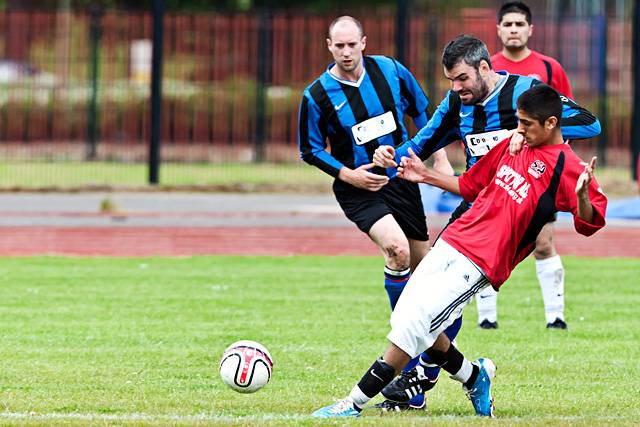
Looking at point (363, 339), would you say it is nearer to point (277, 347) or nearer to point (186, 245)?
point (277, 347)

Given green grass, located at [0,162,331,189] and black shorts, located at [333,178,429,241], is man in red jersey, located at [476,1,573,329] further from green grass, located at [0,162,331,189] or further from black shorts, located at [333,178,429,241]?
green grass, located at [0,162,331,189]

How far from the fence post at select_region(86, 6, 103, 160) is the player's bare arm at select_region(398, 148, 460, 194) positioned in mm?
16378

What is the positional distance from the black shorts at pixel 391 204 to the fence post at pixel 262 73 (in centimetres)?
1528

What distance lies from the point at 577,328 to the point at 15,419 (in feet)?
16.2

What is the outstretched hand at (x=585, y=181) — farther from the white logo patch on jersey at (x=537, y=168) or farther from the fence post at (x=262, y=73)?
the fence post at (x=262, y=73)

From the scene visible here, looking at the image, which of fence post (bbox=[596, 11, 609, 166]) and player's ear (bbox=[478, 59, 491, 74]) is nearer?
player's ear (bbox=[478, 59, 491, 74])

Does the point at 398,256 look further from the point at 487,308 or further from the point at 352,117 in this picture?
the point at 487,308

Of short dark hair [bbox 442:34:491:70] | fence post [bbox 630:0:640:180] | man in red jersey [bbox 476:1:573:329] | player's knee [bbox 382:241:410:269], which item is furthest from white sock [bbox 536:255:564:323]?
fence post [bbox 630:0:640:180]

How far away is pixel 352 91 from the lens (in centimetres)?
865

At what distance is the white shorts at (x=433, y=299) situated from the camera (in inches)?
256

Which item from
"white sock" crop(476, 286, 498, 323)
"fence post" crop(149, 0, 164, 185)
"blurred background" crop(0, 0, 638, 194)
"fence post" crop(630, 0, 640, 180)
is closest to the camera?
"white sock" crop(476, 286, 498, 323)

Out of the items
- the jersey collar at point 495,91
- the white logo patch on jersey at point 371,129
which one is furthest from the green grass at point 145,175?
the jersey collar at point 495,91

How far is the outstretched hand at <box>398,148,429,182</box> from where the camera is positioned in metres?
6.96

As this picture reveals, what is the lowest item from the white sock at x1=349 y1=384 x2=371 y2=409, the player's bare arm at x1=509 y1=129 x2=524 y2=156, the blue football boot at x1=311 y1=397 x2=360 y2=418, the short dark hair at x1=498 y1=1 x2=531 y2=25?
the blue football boot at x1=311 y1=397 x2=360 y2=418
